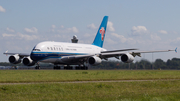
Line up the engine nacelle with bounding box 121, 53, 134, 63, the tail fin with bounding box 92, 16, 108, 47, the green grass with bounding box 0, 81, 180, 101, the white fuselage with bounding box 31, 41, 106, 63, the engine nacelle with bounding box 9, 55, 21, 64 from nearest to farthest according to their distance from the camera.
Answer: the green grass with bounding box 0, 81, 180, 101 < the white fuselage with bounding box 31, 41, 106, 63 < the engine nacelle with bounding box 121, 53, 134, 63 < the engine nacelle with bounding box 9, 55, 21, 64 < the tail fin with bounding box 92, 16, 108, 47

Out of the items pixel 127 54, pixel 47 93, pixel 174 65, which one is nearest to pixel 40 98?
pixel 47 93

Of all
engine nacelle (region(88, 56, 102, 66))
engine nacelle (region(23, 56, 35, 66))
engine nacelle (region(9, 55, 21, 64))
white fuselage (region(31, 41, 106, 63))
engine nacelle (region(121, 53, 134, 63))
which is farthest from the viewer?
engine nacelle (region(23, 56, 35, 66))

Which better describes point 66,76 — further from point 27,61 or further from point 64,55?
point 27,61

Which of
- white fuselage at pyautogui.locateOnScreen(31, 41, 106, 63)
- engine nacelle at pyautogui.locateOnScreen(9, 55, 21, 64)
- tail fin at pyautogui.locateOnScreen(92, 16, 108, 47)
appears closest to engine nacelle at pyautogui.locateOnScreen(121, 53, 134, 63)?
white fuselage at pyautogui.locateOnScreen(31, 41, 106, 63)

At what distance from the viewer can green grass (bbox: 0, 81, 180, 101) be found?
46.1ft

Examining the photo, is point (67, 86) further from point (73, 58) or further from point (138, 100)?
point (73, 58)

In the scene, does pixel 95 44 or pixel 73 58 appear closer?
pixel 73 58

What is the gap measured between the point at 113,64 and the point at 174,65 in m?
19.8

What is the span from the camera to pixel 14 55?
48.3 m

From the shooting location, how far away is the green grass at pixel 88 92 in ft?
46.1

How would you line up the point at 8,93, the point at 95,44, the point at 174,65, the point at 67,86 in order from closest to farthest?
1. the point at 8,93
2. the point at 67,86
3. the point at 95,44
4. the point at 174,65

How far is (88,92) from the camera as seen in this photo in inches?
656

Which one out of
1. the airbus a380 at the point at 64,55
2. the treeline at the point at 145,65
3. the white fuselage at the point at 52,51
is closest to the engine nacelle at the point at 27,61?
the airbus a380 at the point at 64,55

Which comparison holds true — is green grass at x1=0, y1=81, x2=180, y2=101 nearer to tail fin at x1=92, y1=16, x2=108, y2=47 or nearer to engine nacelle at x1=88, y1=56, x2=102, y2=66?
engine nacelle at x1=88, y1=56, x2=102, y2=66
